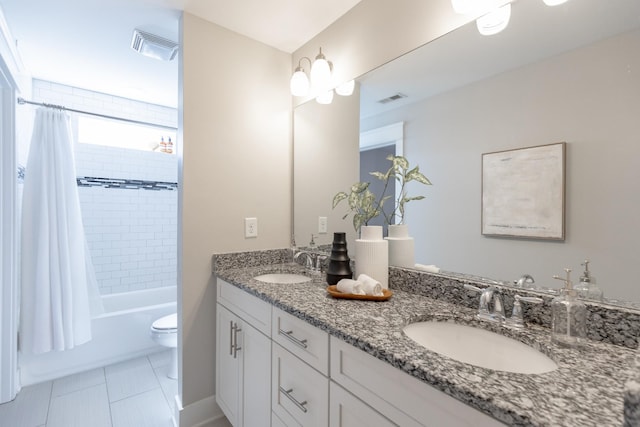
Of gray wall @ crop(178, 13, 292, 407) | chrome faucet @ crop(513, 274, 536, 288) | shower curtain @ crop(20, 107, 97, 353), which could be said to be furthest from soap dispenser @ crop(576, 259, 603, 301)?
shower curtain @ crop(20, 107, 97, 353)

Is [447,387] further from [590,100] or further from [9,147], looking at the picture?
[9,147]

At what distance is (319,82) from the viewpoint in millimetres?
1793

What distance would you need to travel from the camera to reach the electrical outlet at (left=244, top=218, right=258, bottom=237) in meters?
1.92

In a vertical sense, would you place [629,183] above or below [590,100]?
below

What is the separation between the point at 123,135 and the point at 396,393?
3590 mm

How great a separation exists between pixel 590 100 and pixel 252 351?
5.07 ft

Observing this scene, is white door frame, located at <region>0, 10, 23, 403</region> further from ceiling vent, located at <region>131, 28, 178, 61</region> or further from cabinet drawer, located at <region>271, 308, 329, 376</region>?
cabinet drawer, located at <region>271, 308, 329, 376</region>

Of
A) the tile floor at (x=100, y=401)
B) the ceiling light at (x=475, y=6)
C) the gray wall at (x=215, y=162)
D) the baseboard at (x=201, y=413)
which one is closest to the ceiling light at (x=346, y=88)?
the gray wall at (x=215, y=162)

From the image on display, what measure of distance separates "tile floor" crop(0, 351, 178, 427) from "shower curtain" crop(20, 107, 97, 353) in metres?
0.28

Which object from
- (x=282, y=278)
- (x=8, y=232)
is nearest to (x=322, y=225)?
(x=282, y=278)

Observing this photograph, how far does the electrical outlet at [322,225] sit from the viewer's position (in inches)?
74.3

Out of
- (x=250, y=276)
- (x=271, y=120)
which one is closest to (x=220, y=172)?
(x=271, y=120)

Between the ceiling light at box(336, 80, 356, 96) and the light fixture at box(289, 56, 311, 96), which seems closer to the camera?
the ceiling light at box(336, 80, 356, 96)

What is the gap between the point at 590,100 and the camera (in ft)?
2.81
